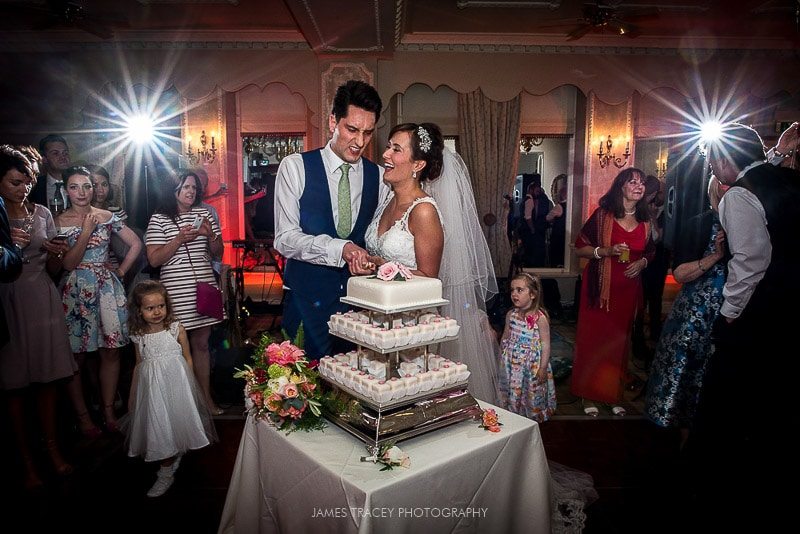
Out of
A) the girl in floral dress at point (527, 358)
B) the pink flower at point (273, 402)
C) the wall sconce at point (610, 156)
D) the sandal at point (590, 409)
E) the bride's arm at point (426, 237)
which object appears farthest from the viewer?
the wall sconce at point (610, 156)

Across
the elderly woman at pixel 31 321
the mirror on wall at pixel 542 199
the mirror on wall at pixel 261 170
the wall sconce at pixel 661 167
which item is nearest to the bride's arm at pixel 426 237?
the elderly woman at pixel 31 321

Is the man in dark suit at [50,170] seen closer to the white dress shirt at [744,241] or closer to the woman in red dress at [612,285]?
the woman in red dress at [612,285]

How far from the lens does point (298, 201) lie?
2.80 m

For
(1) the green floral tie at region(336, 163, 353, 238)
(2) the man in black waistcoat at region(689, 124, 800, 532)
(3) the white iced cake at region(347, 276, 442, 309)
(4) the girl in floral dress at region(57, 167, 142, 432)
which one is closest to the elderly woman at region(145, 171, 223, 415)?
(4) the girl in floral dress at region(57, 167, 142, 432)

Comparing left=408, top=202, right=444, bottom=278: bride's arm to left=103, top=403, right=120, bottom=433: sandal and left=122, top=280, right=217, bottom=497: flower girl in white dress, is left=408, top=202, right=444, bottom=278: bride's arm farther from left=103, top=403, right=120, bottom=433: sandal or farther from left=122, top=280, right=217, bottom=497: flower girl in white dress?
left=103, top=403, right=120, bottom=433: sandal

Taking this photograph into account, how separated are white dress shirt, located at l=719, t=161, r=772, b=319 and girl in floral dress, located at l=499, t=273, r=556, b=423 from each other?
121cm

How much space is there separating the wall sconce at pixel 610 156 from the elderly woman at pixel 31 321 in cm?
744

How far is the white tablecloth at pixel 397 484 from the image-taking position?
5.24 feet

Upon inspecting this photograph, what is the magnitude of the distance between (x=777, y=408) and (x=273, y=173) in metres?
8.02

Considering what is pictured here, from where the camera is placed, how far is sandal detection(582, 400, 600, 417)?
430 centimetres

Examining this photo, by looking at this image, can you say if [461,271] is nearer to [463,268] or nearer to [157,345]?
[463,268]

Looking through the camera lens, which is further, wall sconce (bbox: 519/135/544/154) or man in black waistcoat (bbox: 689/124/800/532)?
wall sconce (bbox: 519/135/544/154)

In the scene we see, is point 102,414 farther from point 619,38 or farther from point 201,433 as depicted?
point 619,38

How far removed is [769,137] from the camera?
795 cm
